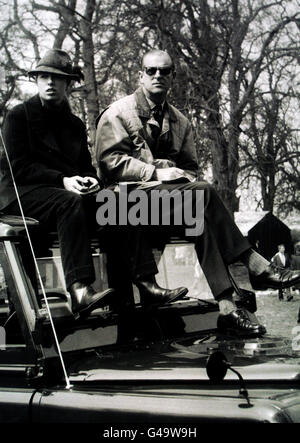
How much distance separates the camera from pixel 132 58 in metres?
13.8

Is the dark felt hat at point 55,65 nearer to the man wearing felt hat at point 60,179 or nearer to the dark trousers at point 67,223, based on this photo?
the man wearing felt hat at point 60,179

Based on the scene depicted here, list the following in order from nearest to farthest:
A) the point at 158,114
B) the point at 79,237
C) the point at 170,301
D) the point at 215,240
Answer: the point at 79,237, the point at 170,301, the point at 215,240, the point at 158,114

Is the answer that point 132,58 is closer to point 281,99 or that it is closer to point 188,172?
point 281,99

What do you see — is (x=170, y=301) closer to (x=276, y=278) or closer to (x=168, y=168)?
(x=276, y=278)

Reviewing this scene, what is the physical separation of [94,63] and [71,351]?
11960mm

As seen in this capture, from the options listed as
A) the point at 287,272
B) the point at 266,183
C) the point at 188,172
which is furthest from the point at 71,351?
the point at 266,183

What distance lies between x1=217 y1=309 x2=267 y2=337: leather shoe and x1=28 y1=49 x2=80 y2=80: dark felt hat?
1767 mm

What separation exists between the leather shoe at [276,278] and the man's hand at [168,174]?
0.76 meters

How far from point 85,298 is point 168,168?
3.86 ft

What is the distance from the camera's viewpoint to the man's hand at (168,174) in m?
4.21

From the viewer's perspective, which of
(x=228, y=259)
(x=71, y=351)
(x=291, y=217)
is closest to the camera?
(x=71, y=351)

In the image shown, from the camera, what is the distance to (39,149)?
4.16 metres

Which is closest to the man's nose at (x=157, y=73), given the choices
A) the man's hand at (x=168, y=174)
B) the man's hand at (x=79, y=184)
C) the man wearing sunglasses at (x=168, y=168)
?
the man wearing sunglasses at (x=168, y=168)

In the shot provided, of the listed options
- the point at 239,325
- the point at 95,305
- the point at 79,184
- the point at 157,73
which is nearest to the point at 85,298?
the point at 95,305
